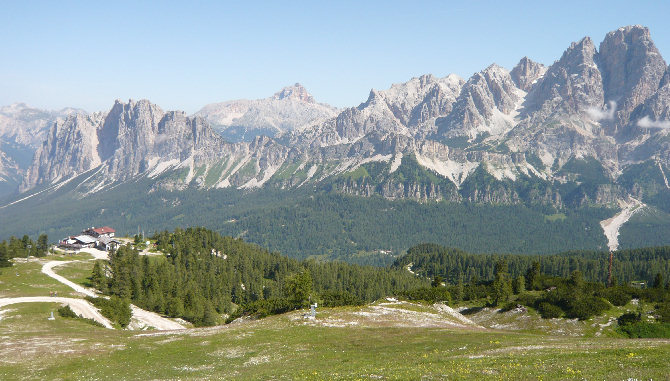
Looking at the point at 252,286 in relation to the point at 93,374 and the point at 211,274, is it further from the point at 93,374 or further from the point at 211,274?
the point at 93,374

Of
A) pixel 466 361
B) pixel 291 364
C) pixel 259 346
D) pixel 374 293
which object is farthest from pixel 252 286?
pixel 466 361

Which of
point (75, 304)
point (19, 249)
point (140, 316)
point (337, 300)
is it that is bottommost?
point (140, 316)

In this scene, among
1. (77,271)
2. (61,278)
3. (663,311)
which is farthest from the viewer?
(77,271)

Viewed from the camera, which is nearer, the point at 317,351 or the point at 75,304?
the point at 317,351

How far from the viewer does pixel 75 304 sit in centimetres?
10075

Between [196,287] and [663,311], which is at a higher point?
[663,311]

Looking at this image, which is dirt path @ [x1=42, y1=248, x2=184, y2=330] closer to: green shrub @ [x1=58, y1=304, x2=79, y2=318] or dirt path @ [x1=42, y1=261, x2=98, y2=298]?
dirt path @ [x1=42, y1=261, x2=98, y2=298]

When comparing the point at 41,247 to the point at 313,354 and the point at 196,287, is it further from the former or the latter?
the point at 313,354

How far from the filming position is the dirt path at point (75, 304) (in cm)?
9793

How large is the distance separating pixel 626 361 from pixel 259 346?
4364 centimetres

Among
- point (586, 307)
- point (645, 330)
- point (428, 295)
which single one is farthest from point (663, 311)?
point (428, 295)

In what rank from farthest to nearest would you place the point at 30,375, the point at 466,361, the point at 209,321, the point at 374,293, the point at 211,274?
1. the point at 374,293
2. the point at 211,274
3. the point at 209,321
4. the point at 30,375
5. the point at 466,361

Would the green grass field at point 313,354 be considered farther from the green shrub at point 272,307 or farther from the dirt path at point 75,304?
the dirt path at point 75,304

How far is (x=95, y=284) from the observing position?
436 ft
